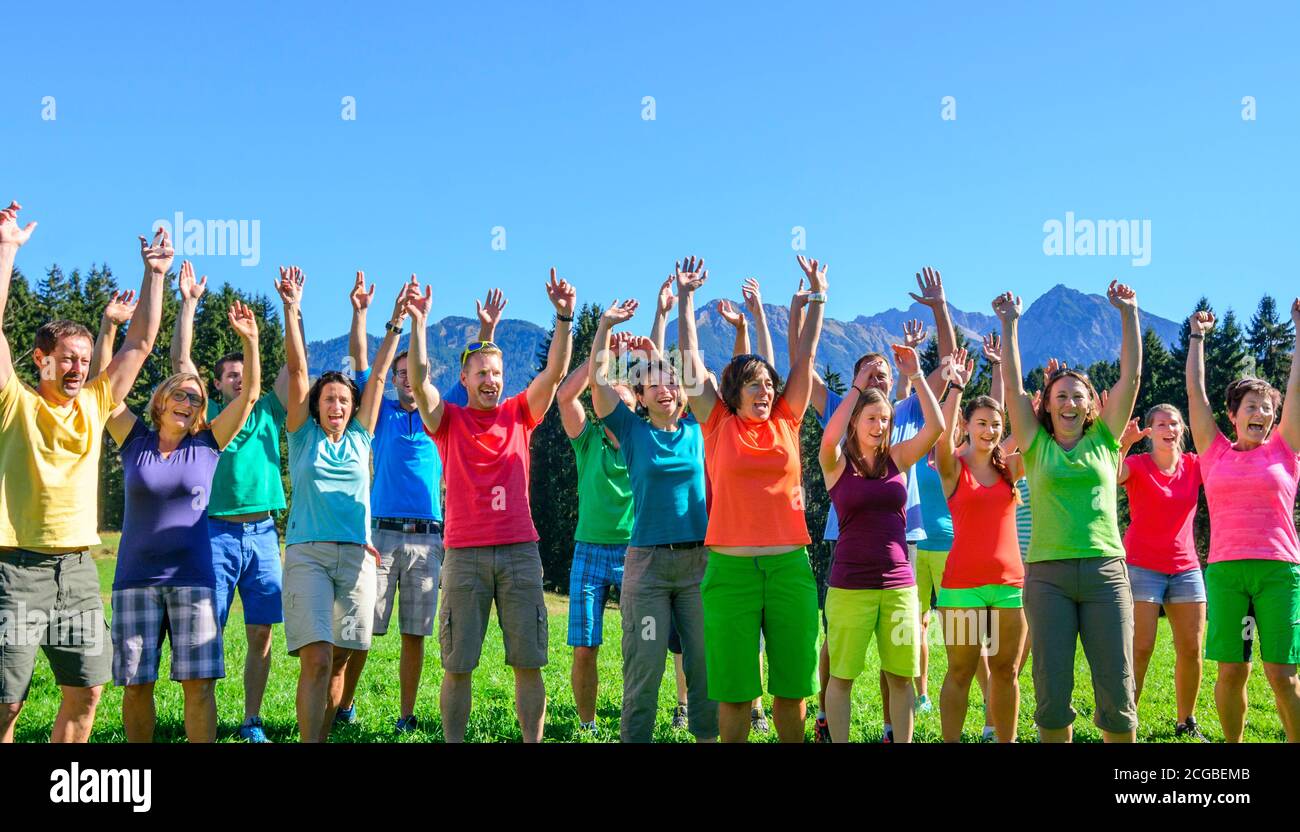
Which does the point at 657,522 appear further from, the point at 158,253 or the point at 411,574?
the point at 158,253

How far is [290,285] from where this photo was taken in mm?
7320

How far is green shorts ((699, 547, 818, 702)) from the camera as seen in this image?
6.19 m

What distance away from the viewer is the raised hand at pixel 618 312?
22.6ft

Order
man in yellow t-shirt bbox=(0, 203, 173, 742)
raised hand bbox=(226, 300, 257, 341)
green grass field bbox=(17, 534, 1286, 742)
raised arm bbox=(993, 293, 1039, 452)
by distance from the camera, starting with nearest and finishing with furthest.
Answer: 1. man in yellow t-shirt bbox=(0, 203, 173, 742)
2. raised arm bbox=(993, 293, 1039, 452)
3. raised hand bbox=(226, 300, 257, 341)
4. green grass field bbox=(17, 534, 1286, 742)

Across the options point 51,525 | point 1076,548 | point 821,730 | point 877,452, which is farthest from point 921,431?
point 51,525

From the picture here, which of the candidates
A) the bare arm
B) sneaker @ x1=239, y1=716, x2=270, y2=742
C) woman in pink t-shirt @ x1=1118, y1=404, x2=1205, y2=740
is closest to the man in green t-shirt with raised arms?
sneaker @ x1=239, y1=716, x2=270, y2=742

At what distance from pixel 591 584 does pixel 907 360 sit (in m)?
3.12

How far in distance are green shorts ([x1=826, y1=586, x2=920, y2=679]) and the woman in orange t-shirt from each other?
0.34 meters

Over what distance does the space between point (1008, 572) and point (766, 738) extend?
7.42ft

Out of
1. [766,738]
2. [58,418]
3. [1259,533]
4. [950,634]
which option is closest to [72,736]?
[58,418]

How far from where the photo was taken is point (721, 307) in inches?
309

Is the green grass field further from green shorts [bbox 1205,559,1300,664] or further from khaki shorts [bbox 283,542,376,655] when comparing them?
green shorts [bbox 1205,559,1300,664]

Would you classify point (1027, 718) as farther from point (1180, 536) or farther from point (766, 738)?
point (766, 738)

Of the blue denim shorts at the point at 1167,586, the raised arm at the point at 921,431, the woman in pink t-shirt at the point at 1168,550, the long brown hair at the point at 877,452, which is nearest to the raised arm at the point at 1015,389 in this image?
the raised arm at the point at 921,431
